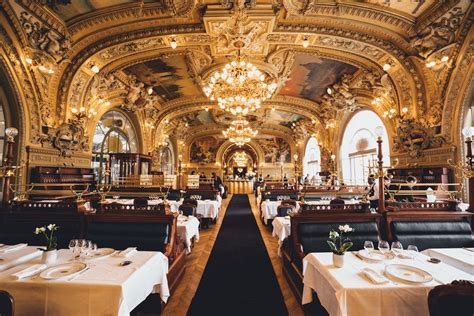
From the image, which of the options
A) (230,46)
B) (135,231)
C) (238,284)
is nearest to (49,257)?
(135,231)

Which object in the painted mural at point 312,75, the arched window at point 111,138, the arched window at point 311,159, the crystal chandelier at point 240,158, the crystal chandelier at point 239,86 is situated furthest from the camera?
the crystal chandelier at point 240,158

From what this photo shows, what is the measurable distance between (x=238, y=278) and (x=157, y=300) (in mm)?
1294

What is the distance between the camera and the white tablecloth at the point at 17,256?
1.94 meters

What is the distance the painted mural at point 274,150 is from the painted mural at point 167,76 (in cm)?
1115

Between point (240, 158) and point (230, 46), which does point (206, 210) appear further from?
point (240, 158)

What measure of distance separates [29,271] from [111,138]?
9.67 m

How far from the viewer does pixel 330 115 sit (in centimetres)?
1156

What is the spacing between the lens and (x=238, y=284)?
3.20m

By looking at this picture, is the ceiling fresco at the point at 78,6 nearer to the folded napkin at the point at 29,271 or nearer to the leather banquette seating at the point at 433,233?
the folded napkin at the point at 29,271

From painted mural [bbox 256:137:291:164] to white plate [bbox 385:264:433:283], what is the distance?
19139 mm

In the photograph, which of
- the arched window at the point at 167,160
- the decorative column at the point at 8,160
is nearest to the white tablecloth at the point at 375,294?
the decorative column at the point at 8,160

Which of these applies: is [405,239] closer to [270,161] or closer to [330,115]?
[330,115]

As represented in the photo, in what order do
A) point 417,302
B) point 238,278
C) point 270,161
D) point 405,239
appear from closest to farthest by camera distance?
point 417,302, point 405,239, point 238,278, point 270,161

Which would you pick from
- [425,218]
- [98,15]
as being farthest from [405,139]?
[98,15]
